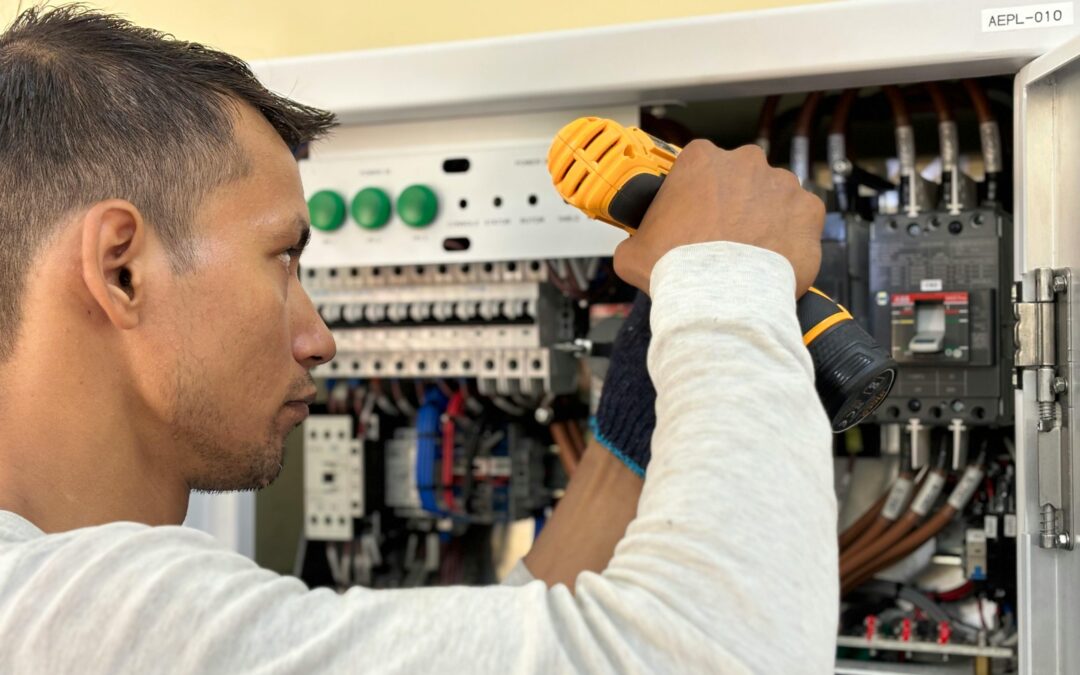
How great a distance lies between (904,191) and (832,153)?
10 cm

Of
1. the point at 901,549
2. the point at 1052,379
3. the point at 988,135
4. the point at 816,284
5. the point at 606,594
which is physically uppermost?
the point at 988,135

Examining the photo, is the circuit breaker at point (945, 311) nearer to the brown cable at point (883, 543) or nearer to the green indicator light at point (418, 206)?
the brown cable at point (883, 543)

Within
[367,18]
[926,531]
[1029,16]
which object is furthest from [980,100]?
[367,18]

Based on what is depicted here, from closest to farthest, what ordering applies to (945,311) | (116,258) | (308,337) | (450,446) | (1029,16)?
(116,258)
(308,337)
(1029,16)
(945,311)
(450,446)

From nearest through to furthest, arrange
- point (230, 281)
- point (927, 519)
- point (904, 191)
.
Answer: point (230, 281), point (904, 191), point (927, 519)

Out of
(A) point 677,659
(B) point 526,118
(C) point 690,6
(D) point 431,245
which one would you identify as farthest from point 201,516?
(A) point 677,659

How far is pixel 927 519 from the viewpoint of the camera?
4.24 feet

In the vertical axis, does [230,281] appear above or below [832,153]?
below

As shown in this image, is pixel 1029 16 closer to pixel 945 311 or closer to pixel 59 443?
pixel 945 311

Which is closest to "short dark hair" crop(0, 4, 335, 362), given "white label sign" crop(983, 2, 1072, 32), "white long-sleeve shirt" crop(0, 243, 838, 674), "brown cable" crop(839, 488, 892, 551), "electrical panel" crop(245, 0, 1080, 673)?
"white long-sleeve shirt" crop(0, 243, 838, 674)

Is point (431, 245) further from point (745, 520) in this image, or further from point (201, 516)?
point (745, 520)

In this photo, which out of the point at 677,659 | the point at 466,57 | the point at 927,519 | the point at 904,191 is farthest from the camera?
the point at 927,519

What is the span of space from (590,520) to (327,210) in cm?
50

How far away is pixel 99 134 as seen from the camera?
28.4 inches
